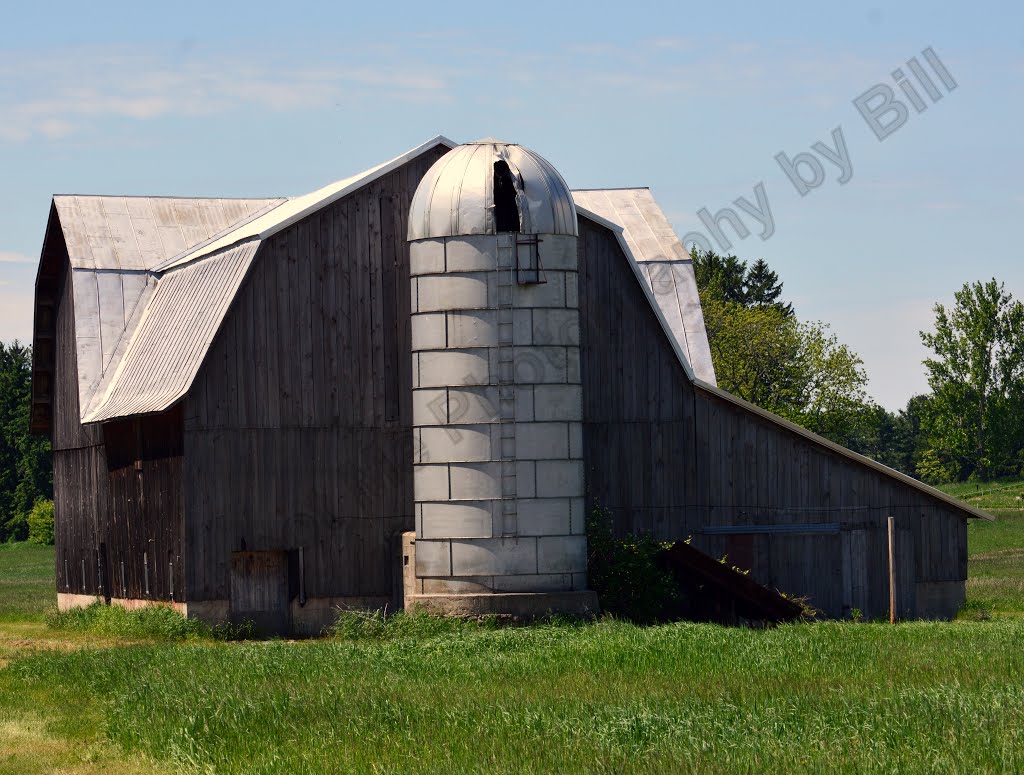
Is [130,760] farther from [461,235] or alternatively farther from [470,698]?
[461,235]

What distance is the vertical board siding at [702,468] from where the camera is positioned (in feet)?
96.3

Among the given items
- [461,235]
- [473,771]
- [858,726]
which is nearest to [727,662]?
[858,726]

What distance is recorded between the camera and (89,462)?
33.5 metres

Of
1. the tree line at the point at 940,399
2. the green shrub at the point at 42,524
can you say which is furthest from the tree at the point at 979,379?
the green shrub at the point at 42,524

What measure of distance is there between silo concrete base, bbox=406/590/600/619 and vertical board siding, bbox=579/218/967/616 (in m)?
4.38

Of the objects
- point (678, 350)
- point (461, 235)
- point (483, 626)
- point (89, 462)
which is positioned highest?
point (461, 235)

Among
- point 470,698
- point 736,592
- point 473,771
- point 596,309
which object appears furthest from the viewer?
point 596,309

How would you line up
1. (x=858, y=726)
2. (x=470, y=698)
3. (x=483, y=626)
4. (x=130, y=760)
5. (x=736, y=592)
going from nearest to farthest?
(x=858, y=726)
(x=130, y=760)
(x=470, y=698)
(x=483, y=626)
(x=736, y=592)

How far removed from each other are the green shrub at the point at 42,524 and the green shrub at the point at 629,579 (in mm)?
58936

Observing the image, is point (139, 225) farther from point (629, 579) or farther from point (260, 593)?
point (629, 579)

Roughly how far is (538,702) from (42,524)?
70371 millimetres

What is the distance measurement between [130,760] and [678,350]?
16891 millimetres

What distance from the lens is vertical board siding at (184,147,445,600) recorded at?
2706 centimetres

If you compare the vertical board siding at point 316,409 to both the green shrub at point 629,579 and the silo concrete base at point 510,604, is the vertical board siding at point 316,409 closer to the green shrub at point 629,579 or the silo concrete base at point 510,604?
the silo concrete base at point 510,604
